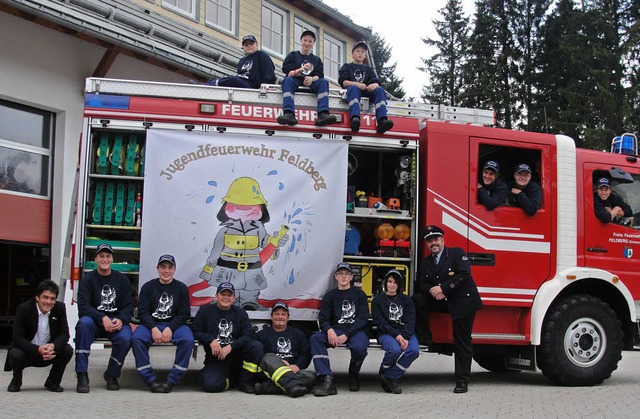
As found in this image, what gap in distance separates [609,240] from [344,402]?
4.08 metres

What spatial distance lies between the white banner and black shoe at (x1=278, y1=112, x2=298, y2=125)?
194 mm

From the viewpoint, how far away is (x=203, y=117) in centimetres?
902

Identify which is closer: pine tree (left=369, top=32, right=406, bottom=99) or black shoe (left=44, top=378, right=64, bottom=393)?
black shoe (left=44, top=378, right=64, bottom=393)

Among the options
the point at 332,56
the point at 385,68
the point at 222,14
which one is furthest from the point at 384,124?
the point at 385,68

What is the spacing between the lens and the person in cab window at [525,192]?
9.44 meters

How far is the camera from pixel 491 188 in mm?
9555

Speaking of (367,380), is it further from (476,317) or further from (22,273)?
(22,273)

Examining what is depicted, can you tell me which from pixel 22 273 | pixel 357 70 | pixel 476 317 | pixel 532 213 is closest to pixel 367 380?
pixel 476 317

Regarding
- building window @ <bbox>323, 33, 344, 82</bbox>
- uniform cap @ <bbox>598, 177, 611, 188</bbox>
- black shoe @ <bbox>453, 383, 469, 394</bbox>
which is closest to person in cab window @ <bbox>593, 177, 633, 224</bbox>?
uniform cap @ <bbox>598, 177, 611, 188</bbox>

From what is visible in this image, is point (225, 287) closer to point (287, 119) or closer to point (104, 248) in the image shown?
point (104, 248)

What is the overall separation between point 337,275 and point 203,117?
7.56 ft

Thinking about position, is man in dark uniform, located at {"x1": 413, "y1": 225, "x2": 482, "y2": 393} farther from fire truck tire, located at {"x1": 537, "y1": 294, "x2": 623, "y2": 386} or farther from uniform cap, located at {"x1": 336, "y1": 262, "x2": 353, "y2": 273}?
fire truck tire, located at {"x1": 537, "y1": 294, "x2": 623, "y2": 386}

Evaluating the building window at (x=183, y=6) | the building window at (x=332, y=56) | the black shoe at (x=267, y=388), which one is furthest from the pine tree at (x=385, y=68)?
the black shoe at (x=267, y=388)

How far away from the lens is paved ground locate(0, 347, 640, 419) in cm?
714
